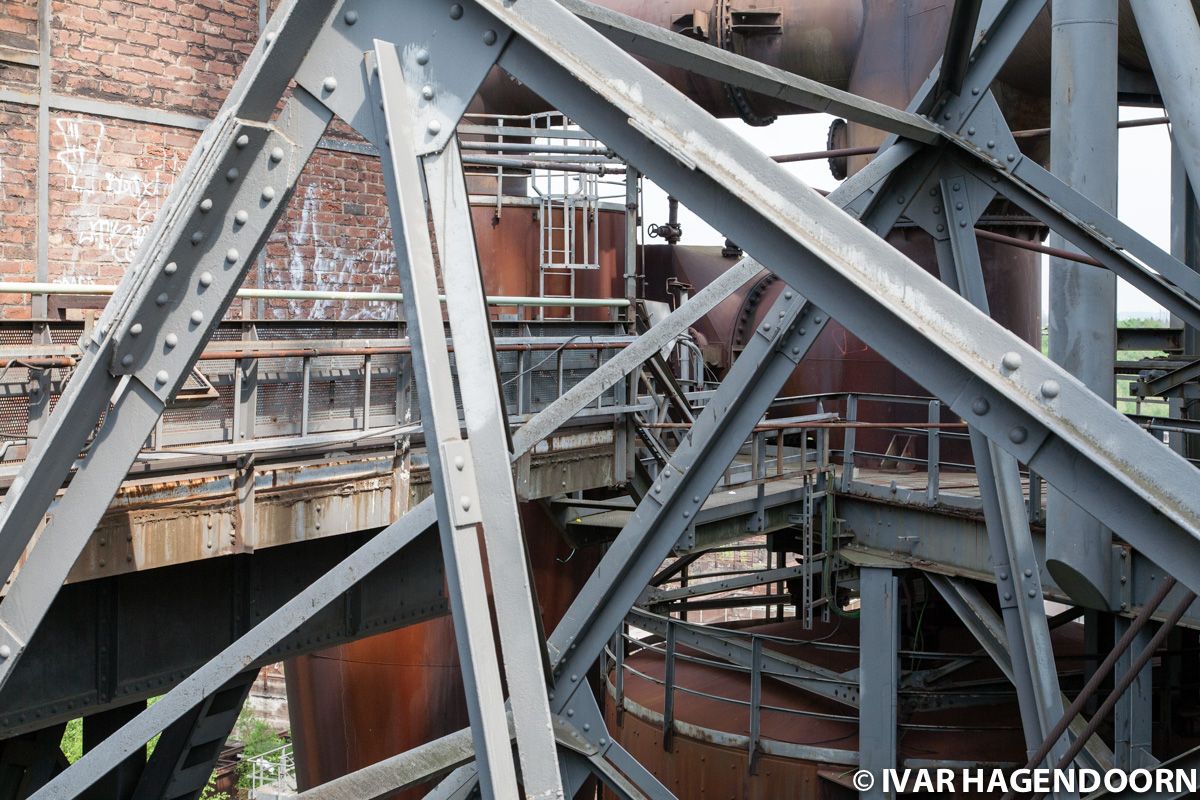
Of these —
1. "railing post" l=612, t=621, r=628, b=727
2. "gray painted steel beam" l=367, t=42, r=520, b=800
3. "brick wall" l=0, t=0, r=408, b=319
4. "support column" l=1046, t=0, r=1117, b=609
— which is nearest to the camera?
"gray painted steel beam" l=367, t=42, r=520, b=800

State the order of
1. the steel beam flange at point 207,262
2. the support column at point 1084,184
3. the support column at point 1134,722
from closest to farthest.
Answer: the steel beam flange at point 207,262, the support column at point 1084,184, the support column at point 1134,722

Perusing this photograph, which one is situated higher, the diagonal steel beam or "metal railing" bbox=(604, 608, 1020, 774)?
the diagonal steel beam

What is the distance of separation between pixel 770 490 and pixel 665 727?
95.7 inches

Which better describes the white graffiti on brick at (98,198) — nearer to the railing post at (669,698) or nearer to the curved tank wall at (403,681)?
the curved tank wall at (403,681)

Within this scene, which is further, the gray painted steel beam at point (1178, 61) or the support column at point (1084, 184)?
the support column at point (1084, 184)

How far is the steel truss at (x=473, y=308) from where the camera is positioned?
6.31 feet

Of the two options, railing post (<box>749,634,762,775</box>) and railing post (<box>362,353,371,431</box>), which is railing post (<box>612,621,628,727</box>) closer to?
railing post (<box>749,634,762,775</box>)

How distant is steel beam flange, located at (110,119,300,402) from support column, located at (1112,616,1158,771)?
→ 230 inches

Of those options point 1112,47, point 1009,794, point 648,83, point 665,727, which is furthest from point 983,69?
point 665,727

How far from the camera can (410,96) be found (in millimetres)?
2355

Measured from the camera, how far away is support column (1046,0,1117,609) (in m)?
5.20

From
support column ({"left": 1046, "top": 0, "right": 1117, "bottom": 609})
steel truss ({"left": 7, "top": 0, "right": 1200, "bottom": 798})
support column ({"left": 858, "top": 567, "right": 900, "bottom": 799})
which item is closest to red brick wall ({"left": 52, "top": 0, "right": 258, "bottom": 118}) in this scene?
support column ({"left": 858, "top": 567, "right": 900, "bottom": 799})

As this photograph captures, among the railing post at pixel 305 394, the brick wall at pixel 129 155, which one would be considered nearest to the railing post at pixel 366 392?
the railing post at pixel 305 394

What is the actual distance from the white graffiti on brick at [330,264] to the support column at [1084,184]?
7.76 meters
